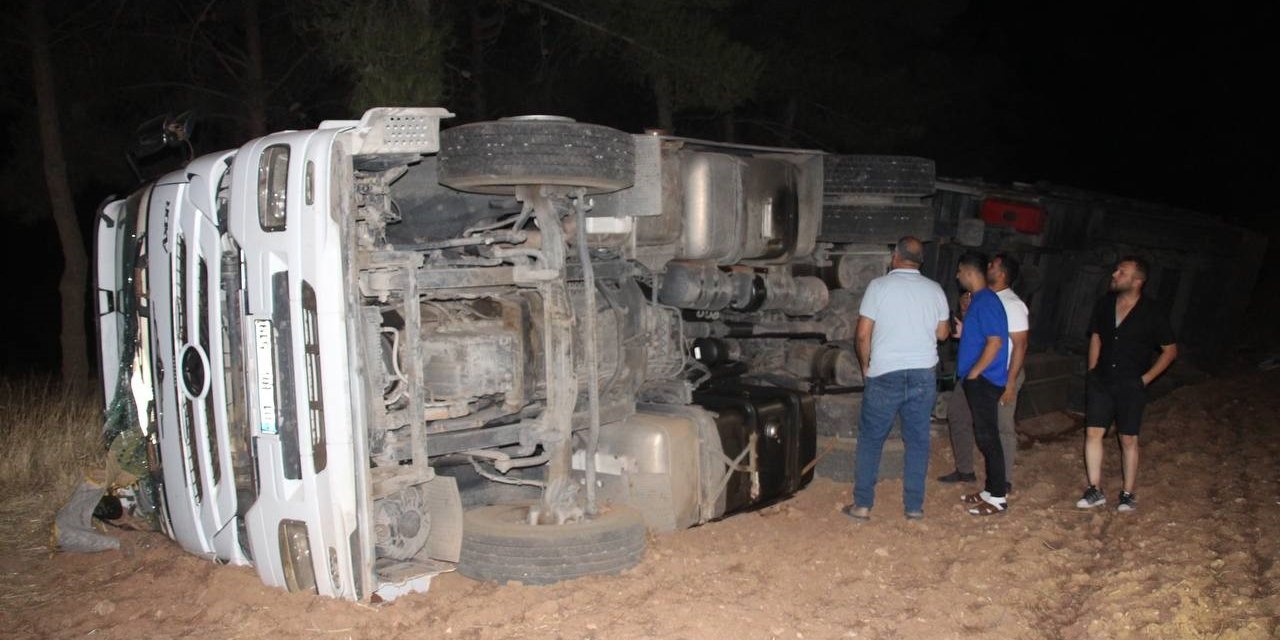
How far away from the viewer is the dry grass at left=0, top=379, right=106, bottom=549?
5.98 metres

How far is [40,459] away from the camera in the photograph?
6980 mm

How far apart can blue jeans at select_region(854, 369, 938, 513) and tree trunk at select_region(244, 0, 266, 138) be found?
7670 mm

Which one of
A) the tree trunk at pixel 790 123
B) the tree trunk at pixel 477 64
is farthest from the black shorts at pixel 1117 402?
the tree trunk at pixel 790 123

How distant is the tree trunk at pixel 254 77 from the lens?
427 inches

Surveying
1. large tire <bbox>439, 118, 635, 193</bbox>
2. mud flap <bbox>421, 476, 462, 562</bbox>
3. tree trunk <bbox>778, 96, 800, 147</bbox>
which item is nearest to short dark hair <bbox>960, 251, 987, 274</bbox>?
large tire <bbox>439, 118, 635, 193</bbox>

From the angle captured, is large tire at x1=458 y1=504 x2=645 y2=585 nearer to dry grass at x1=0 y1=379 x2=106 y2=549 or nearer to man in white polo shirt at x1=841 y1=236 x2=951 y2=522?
man in white polo shirt at x1=841 y1=236 x2=951 y2=522

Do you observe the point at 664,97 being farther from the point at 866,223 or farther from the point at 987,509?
the point at 987,509

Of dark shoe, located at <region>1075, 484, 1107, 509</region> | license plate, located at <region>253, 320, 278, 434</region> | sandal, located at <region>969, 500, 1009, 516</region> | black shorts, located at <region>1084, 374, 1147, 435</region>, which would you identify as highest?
license plate, located at <region>253, 320, 278, 434</region>

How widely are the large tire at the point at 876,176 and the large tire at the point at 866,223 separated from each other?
0.35 ft

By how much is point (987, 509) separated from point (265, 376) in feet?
13.5

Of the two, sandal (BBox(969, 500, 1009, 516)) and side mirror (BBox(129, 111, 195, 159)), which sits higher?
side mirror (BBox(129, 111, 195, 159))

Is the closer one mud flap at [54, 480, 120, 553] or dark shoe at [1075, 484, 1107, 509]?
mud flap at [54, 480, 120, 553]

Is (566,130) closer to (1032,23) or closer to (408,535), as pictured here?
(408,535)

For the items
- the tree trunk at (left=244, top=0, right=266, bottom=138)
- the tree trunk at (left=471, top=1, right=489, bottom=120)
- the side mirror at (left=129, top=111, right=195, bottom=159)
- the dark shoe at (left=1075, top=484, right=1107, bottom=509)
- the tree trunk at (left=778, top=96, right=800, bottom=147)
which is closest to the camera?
the side mirror at (left=129, top=111, right=195, bottom=159)
